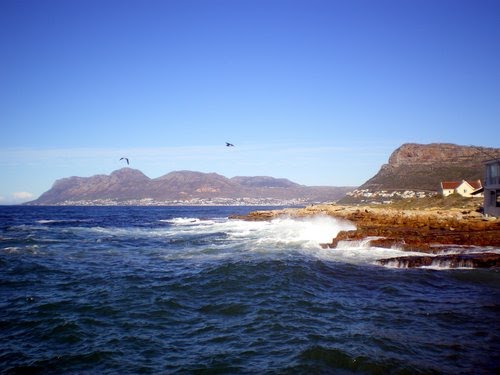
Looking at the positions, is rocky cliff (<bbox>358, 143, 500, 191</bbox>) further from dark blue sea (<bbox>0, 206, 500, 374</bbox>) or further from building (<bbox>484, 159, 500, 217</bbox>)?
dark blue sea (<bbox>0, 206, 500, 374</bbox>)

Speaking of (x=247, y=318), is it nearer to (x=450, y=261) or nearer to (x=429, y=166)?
(x=450, y=261)

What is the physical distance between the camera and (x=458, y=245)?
21.0 m

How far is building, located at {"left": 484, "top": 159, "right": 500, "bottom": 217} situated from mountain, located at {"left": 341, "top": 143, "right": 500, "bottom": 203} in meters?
37.3

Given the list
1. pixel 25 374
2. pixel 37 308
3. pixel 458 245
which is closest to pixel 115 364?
pixel 25 374

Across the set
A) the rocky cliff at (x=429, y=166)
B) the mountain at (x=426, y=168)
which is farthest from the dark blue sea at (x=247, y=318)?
the rocky cliff at (x=429, y=166)

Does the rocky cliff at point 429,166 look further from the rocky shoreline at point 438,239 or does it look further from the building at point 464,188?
the rocky shoreline at point 438,239

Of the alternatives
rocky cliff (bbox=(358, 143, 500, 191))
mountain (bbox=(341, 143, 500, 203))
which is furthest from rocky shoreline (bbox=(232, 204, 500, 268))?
rocky cliff (bbox=(358, 143, 500, 191))

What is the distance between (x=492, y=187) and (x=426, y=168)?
71.0 metres

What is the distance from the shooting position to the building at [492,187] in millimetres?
31016

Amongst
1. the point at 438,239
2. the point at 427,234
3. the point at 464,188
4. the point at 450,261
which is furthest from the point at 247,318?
the point at 464,188

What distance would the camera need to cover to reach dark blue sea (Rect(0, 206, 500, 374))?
26.2 ft

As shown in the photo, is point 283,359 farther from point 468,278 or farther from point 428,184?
point 428,184

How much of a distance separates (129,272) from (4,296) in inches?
197

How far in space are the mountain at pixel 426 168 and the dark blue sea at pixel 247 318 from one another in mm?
62969
